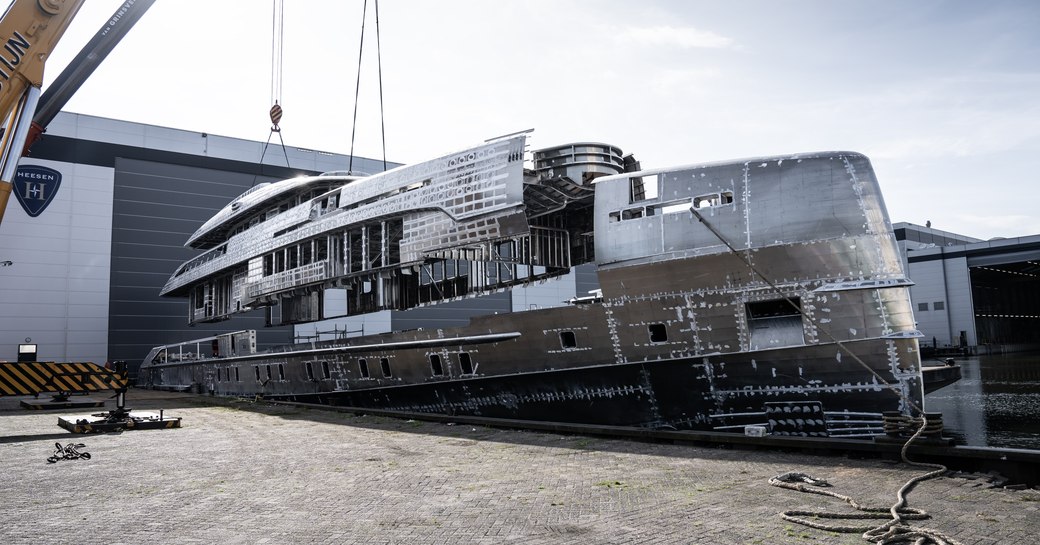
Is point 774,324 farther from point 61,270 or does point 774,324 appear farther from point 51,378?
point 61,270

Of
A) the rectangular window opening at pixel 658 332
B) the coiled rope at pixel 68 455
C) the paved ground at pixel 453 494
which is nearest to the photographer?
the paved ground at pixel 453 494

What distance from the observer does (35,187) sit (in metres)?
39.2

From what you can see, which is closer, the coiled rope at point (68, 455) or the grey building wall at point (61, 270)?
the coiled rope at point (68, 455)

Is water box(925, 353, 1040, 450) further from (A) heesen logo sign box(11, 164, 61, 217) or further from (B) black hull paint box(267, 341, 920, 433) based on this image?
(A) heesen logo sign box(11, 164, 61, 217)

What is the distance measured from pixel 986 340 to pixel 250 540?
281 ft

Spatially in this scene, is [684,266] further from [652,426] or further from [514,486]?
[514,486]

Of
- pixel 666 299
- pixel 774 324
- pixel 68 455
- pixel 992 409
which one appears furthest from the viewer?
pixel 992 409

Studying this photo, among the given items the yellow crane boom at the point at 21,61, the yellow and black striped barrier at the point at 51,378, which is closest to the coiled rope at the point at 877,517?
the yellow and black striped barrier at the point at 51,378

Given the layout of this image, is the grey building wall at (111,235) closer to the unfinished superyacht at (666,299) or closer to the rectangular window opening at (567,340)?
the unfinished superyacht at (666,299)

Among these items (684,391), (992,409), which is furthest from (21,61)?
(992,409)

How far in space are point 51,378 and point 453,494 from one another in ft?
53.2

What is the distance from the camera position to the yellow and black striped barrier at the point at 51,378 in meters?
18.6

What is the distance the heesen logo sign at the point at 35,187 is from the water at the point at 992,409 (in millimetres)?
45332

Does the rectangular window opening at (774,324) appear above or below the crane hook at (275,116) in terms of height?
below
